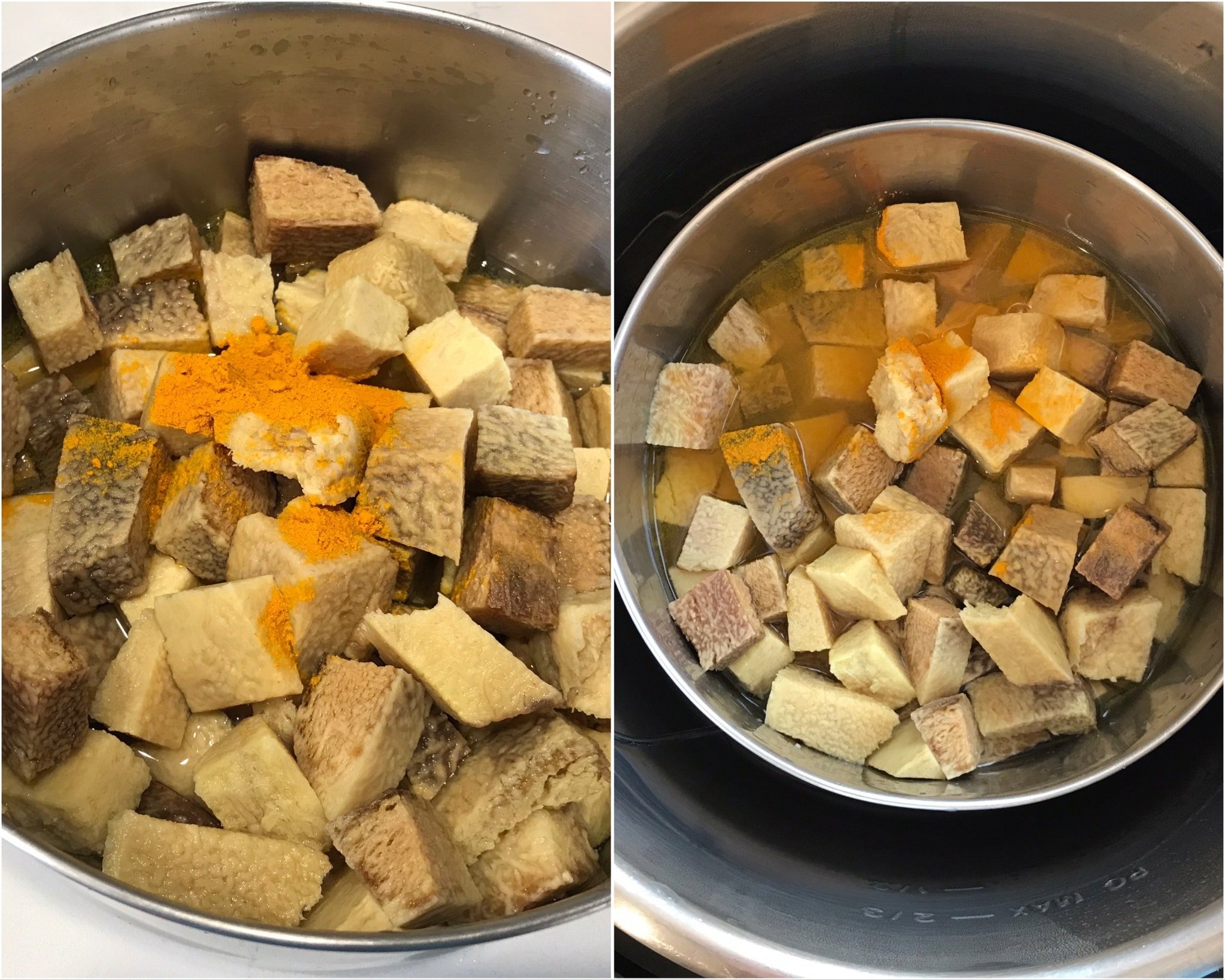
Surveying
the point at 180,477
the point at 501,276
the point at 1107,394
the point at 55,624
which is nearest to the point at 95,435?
the point at 180,477

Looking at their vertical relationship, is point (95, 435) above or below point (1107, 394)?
above

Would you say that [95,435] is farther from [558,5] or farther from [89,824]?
[558,5]

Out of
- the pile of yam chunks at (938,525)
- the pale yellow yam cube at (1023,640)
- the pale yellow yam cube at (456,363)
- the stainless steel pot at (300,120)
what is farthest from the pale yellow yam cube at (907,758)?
the stainless steel pot at (300,120)

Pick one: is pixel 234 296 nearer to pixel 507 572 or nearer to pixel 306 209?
pixel 306 209

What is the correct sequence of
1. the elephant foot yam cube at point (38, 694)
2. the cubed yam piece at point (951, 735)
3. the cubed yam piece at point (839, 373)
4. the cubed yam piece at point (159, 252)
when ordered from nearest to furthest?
1. the elephant foot yam cube at point (38, 694)
2. the cubed yam piece at point (951, 735)
3. the cubed yam piece at point (839, 373)
4. the cubed yam piece at point (159, 252)

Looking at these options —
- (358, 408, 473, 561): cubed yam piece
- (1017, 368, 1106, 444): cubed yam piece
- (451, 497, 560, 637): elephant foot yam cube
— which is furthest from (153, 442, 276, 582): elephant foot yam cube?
(1017, 368, 1106, 444): cubed yam piece

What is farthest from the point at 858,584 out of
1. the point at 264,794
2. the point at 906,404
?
the point at 264,794

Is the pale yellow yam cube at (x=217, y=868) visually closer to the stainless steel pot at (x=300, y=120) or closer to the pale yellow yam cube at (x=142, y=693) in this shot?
the pale yellow yam cube at (x=142, y=693)
